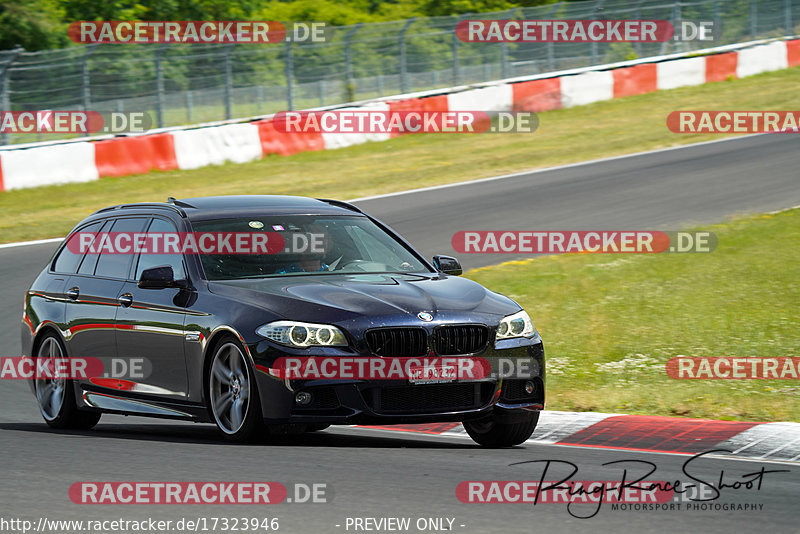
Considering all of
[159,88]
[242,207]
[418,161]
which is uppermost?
[242,207]

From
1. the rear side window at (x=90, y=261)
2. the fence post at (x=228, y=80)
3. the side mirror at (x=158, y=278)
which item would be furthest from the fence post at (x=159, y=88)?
the side mirror at (x=158, y=278)

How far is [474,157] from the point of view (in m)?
25.7

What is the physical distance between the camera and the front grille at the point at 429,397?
25.0ft

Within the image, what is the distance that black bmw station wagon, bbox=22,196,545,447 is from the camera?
24.9ft

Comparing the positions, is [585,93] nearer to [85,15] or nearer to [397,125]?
[397,125]

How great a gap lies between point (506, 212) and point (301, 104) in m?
10.1

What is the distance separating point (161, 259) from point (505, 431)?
2.59 m

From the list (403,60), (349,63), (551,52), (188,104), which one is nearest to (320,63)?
(349,63)

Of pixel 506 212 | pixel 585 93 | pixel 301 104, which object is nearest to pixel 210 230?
pixel 506 212

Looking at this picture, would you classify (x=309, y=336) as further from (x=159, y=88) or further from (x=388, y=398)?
(x=159, y=88)

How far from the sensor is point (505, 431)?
325 inches

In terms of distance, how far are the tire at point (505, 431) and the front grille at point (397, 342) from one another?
83cm

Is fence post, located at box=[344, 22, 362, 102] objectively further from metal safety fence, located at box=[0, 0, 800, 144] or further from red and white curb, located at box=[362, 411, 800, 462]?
red and white curb, located at box=[362, 411, 800, 462]

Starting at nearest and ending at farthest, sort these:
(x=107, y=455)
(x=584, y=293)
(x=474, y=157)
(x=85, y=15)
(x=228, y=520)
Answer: (x=228, y=520) → (x=107, y=455) → (x=584, y=293) → (x=474, y=157) → (x=85, y=15)
